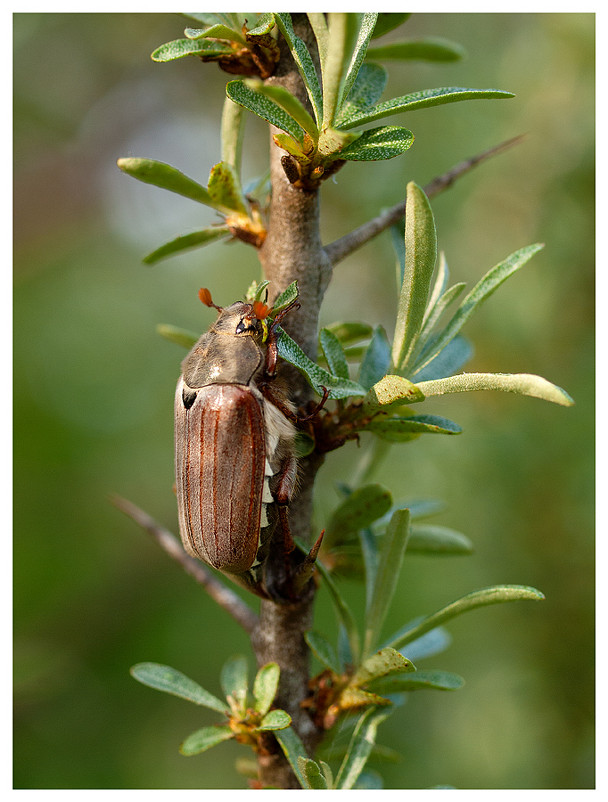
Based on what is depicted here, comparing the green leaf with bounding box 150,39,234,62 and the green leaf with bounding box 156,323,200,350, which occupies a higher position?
the green leaf with bounding box 150,39,234,62

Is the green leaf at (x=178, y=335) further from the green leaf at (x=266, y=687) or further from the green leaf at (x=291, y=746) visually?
the green leaf at (x=291, y=746)

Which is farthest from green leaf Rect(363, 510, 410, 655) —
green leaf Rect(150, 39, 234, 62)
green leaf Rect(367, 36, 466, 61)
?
green leaf Rect(367, 36, 466, 61)

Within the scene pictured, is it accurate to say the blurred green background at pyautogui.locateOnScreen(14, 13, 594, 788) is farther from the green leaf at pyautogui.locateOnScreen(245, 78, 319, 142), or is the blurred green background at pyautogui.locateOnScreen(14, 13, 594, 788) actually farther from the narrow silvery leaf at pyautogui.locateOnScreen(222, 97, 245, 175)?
the green leaf at pyautogui.locateOnScreen(245, 78, 319, 142)

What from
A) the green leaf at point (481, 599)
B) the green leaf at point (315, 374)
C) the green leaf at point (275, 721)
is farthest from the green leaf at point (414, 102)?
the green leaf at point (275, 721)

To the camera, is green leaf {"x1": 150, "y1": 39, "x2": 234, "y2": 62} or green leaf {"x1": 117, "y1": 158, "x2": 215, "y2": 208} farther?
green leaf {"x1": 117, "y1": 158, "x2": 215, "y2": 208}

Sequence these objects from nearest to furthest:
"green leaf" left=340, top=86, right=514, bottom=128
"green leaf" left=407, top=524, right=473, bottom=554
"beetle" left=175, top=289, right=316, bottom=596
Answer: "green leaf" left=340, top=86, right=514, bottom=128
"beetle" left=175, top=289, right=316, bottom=596
"green leaf" left=407, top=524, right=473, bottom=554

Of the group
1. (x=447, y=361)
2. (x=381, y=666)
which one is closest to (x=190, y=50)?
(x=447, y=361)

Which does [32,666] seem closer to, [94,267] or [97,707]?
[97,707]
